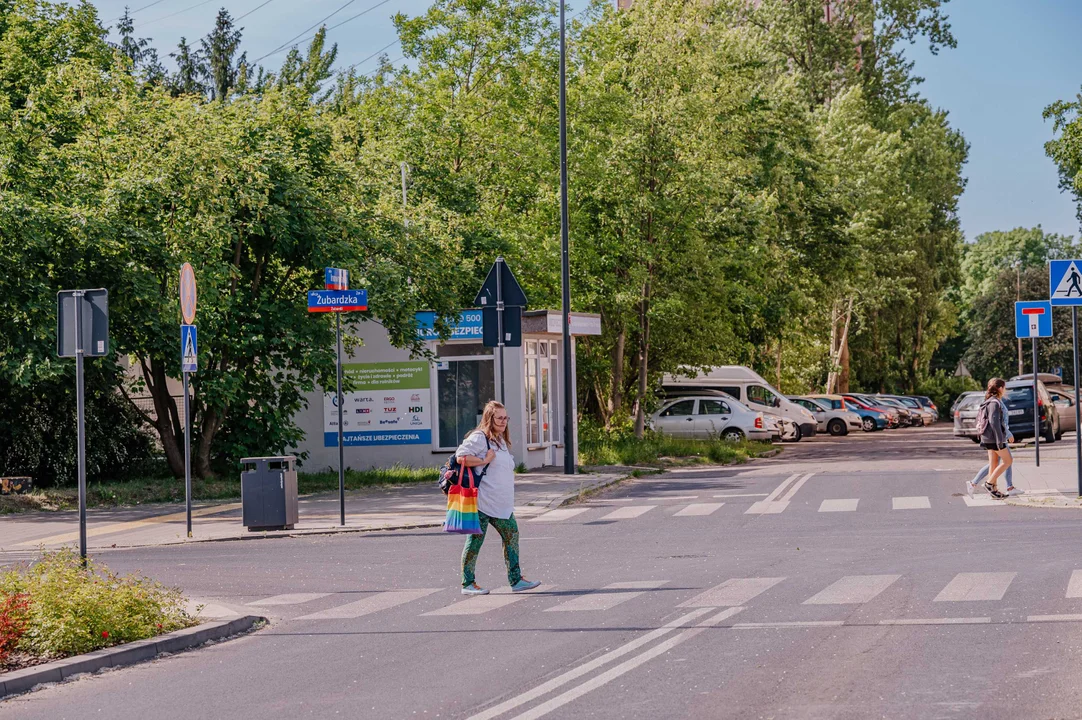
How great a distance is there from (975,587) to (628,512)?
9.32 meters

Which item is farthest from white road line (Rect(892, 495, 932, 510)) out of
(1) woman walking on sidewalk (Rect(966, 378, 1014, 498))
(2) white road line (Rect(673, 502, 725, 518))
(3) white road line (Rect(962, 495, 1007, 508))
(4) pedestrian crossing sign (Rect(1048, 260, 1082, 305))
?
(4) pedestrian crossing sign (Rect(1048, 260, 1082, 305))

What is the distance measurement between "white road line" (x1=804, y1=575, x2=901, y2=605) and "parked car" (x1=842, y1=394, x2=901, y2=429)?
48.1 meters

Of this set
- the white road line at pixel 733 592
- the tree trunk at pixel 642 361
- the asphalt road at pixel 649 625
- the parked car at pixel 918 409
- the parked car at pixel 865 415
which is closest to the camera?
the asphalt road at pixel 649 625

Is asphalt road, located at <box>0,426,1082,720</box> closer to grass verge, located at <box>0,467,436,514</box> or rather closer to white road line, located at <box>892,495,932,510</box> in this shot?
white road line, located at <box>892,495,932,510</box>

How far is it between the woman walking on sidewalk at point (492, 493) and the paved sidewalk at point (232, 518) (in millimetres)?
6413

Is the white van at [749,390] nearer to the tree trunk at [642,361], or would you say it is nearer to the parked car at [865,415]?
the parked car at [865,415]

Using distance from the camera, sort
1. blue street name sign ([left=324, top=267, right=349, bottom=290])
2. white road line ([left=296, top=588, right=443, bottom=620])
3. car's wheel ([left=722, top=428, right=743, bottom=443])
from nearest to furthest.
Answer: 1. white road line ([left=296, top=588, right=443, bottom=620])
2. blue street name sign ([left=324, top=267, right=349, bottom=290])
3. car's wheel ([left=722, top=428, right=743, bottom=443])

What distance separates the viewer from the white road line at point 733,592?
1111cm

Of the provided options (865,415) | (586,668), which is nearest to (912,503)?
(586,668)

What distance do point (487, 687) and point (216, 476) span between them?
63.5ft

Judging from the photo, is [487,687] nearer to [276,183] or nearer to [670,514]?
[670,514]

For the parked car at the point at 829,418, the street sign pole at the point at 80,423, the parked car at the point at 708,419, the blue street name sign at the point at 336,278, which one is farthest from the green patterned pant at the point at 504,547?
the parked car at the point at 829,418

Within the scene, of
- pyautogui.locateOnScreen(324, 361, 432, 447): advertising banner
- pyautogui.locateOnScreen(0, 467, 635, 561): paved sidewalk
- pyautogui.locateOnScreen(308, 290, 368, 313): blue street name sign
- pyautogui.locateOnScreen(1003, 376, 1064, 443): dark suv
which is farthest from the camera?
pyautogui.locateOnScreen(1003, 376, 1064, 443): dark suv

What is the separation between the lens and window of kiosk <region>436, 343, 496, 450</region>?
28719mm
